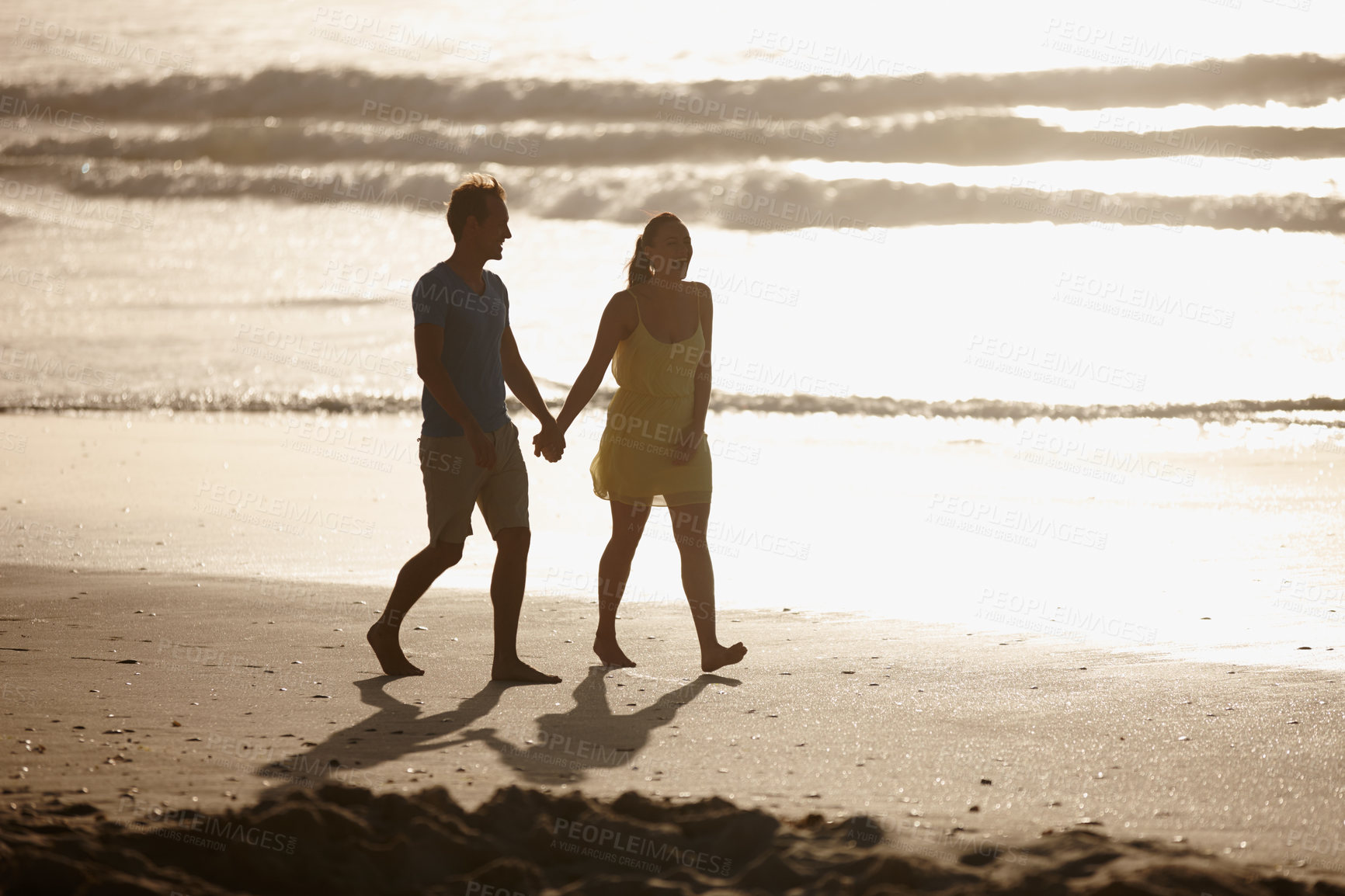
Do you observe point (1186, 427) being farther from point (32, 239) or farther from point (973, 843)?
point (32, 239)

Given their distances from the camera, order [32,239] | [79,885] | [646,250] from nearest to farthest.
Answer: [79,885]
[646,250]
[32,239]

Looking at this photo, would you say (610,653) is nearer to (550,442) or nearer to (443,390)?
(550,442)

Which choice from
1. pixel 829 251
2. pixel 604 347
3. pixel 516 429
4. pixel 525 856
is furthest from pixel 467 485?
pixel 829 251

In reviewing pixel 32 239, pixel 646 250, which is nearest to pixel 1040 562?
pixel 646 250

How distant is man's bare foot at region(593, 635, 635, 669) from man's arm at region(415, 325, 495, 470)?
907mm

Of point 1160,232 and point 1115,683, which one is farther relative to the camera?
point 1160,232

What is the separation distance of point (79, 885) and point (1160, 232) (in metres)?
19.3

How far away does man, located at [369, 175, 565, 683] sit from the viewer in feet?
15.6

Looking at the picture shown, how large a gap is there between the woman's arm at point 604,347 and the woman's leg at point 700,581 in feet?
1.81

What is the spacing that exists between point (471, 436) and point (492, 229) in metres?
0.79

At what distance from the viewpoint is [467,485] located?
484 cm

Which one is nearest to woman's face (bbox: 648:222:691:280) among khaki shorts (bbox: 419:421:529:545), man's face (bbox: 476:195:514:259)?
man's face (bbox: 476:195:514:259)

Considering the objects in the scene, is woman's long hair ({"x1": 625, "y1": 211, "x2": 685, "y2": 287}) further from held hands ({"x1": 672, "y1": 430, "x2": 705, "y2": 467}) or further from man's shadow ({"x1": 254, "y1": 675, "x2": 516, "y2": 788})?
man's shadow ({"x1": 254, "y1": 675, "x2": 516, "y2": 788})

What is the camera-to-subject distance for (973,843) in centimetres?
315
